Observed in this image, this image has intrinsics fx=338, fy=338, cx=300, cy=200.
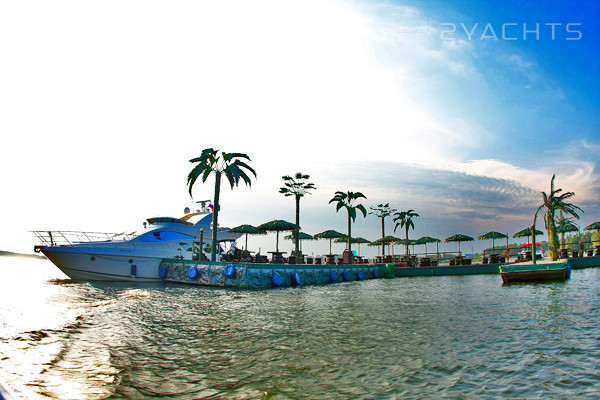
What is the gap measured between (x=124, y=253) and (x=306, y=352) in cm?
2201

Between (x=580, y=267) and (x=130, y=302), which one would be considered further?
(x=580, y=267)

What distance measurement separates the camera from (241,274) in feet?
76.4

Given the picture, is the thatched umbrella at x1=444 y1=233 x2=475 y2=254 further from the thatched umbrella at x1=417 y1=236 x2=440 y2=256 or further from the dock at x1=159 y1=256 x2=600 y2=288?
the dock at x1=159 y1=256 x2=600 y2=288

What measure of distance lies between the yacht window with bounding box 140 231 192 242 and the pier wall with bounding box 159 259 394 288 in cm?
197

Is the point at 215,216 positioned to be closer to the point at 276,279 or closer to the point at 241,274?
the point at 241,274

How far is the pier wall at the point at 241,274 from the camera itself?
917 inches

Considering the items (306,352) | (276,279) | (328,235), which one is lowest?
(276,279)

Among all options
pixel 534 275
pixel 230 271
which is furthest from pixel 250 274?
pixel 534 275

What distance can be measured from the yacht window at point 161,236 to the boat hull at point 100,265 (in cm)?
151

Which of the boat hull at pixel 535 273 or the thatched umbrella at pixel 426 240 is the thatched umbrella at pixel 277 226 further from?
the thatched umbrella at pixel 426 240

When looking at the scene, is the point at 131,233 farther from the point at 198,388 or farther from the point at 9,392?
the point at 9,392

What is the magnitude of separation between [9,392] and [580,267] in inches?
1785

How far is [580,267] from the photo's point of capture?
3481 centimetres

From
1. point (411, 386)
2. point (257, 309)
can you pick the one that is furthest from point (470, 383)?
point (257, 309)
